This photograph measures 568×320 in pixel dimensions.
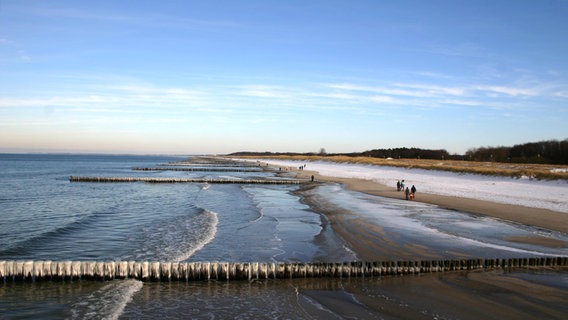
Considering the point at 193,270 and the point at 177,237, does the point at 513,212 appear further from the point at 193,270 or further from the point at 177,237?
the point at 193,270

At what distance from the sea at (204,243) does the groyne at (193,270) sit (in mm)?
246

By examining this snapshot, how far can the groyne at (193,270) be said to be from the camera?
43.5 feet

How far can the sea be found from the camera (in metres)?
11.3

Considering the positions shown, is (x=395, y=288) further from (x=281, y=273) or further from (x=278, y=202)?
(x=278, y=202)

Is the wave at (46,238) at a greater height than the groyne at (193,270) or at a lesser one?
lesser

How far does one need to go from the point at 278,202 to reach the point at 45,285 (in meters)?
23.6

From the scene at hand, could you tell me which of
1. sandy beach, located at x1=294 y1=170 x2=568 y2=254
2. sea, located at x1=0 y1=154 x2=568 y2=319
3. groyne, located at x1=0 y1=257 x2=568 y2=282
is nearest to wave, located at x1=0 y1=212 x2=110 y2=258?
sea, located at x1=0 y1=154 x2=568 y2=319

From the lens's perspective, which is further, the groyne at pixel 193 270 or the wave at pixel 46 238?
the wave at pixel 46 238

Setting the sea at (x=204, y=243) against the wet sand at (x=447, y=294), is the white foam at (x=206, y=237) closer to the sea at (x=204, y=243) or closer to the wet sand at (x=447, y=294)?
the sea at (x=204, y=243)

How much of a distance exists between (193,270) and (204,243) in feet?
17.4

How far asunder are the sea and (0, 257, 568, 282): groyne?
246 millimetres

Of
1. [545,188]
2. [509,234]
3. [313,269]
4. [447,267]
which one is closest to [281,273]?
[313,269]

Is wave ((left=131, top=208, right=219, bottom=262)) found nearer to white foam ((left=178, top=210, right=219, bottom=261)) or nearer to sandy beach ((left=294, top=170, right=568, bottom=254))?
white foam ((left=178, top=210, right=219, bottom=261))

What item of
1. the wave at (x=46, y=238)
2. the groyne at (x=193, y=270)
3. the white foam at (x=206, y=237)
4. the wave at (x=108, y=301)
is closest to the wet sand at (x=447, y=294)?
the groyne at (x=193, y=270)
